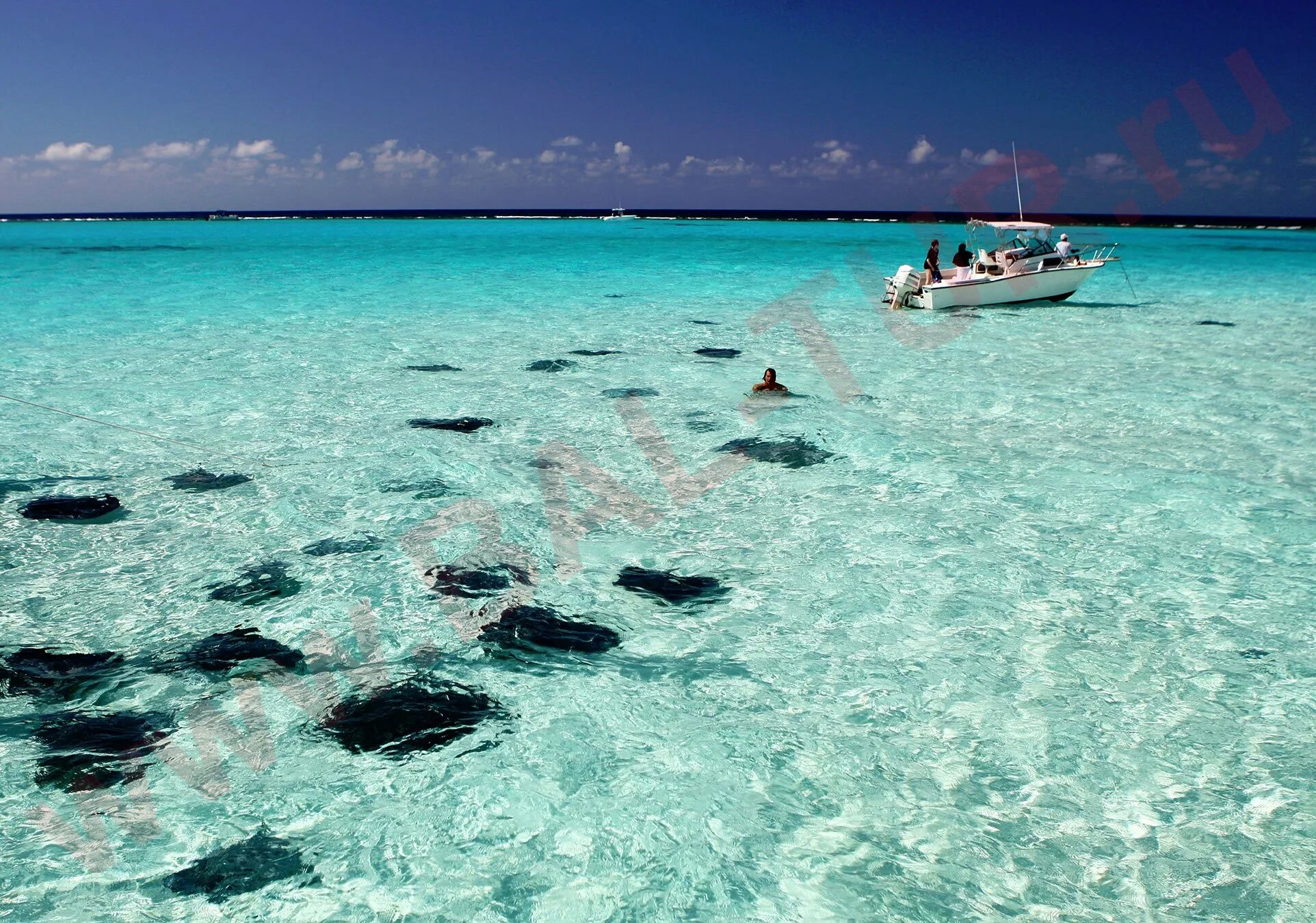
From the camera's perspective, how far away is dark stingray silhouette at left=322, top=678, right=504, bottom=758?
523 centimetres

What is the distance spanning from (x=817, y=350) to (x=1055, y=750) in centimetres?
1438

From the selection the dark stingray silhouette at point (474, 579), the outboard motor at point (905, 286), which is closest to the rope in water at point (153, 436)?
the dark stingray silhouette at point (474, 579)

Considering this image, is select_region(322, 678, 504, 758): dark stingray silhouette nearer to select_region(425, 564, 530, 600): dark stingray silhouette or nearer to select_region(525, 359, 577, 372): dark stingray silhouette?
select_region(425, 564, 530, 600): dark stingray silhouette

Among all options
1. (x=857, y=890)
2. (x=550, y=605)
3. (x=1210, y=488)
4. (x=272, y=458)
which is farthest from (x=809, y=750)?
(x=272, y=458)

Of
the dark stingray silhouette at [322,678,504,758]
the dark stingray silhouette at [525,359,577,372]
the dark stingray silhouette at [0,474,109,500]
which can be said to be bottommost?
the dark stingray silhouette at [322,678,504,758]

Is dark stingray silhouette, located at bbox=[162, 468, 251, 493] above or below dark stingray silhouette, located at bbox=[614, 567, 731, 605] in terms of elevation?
above

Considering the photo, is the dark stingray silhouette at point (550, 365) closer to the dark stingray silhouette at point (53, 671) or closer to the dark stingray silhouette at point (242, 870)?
the dark stingray silhouette at point (53, 671)

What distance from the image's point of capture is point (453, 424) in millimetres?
12266

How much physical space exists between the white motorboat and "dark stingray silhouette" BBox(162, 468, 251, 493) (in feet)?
61.7

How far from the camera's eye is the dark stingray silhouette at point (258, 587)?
6.98 m

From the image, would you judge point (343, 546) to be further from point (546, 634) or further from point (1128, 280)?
point (1128, 280)

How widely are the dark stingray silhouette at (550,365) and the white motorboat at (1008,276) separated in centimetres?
1139

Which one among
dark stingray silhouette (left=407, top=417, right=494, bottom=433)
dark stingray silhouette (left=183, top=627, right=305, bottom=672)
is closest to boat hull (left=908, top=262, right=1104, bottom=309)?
dark stingray silhouette (left=407, top=417, right=494, bottom=433)

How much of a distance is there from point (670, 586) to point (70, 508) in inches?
246
